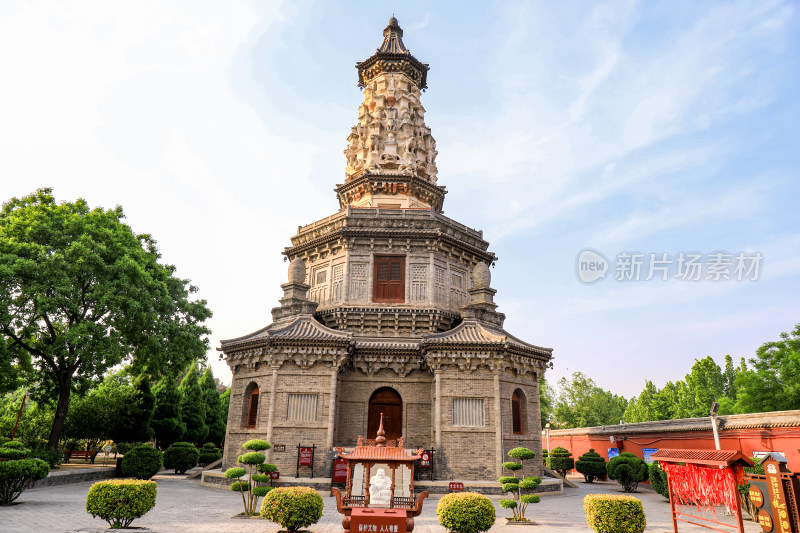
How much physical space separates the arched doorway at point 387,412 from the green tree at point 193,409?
20100mm

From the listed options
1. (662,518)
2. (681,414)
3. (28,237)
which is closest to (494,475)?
(662,518)

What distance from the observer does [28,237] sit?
20.6m

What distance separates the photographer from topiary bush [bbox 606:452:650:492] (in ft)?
71.6

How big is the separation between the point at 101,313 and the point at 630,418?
6046 cm

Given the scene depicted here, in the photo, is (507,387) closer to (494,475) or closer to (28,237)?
(494,475)

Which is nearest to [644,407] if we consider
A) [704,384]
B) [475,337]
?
[704,384]

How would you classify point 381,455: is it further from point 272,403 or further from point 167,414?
point 167,414

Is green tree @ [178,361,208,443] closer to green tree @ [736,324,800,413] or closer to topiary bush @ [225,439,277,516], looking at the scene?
topiary bush @ [225,439,277,516]

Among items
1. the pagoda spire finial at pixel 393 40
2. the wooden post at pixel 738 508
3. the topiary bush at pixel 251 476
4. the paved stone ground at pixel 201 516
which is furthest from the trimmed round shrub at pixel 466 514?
the pagoda spire finial at pixel 393 40

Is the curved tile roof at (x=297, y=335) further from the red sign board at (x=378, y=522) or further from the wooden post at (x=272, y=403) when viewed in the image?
the red sign board at (x=378, y=522)

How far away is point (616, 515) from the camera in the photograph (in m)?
10.9

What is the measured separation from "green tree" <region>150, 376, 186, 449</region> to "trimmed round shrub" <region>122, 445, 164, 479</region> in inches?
473

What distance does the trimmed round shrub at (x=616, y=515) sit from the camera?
10.8 meters

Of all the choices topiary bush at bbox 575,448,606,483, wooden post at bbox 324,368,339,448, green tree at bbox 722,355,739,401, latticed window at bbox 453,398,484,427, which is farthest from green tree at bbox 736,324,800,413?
wooden post at bbox 324,368,339,448
